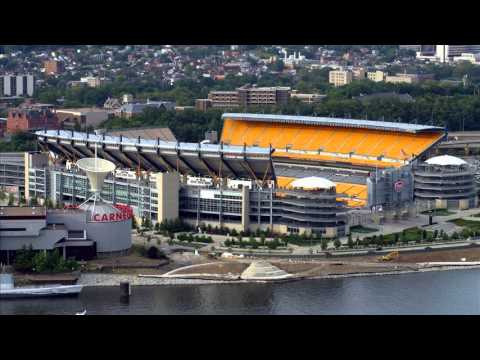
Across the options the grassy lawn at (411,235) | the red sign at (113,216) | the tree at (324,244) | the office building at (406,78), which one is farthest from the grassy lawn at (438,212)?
the office building at (406,78)

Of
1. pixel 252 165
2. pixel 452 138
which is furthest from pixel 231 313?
pixel 452 138

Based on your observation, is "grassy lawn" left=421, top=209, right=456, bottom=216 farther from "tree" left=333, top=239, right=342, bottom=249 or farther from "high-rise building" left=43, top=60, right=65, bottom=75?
"high-rise building" left=43, top=60, right=65, bottom=75

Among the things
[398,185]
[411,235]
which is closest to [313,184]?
[411,235]

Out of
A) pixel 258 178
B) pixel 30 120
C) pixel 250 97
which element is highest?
pixel 250 97

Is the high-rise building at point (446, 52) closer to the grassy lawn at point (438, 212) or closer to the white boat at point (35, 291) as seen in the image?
the grassy lawn at point (438, 212)

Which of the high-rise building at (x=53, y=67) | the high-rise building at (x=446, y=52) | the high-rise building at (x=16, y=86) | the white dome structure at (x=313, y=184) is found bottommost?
the white dome structure at (x=313, y=184)

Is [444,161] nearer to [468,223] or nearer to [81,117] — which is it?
[468,223]
